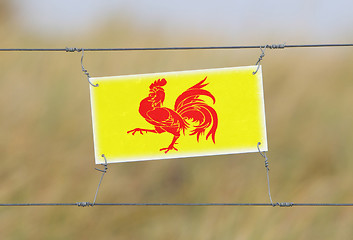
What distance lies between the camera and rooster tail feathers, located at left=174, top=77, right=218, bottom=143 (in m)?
4.80

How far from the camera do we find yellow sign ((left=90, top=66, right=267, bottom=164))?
480 centimetres

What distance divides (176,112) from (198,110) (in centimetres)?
14

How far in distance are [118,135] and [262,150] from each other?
3.06 feet

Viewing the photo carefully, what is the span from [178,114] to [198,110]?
0.13m

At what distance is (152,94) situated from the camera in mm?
4820

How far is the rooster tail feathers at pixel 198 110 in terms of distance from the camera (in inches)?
189

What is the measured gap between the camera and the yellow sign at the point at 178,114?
480cm

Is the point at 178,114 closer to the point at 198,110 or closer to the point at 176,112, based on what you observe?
the point at 176,112

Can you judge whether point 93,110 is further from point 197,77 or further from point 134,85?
point 197,77

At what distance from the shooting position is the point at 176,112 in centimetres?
483

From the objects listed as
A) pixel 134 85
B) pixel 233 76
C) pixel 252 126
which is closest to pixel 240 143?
pixel 252 126

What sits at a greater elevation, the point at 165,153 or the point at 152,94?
the point at 152,94

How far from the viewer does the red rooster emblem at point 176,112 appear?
15.8ft

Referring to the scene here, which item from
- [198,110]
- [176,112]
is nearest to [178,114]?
[176,112]
